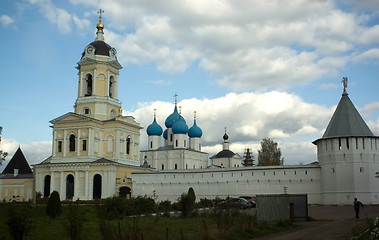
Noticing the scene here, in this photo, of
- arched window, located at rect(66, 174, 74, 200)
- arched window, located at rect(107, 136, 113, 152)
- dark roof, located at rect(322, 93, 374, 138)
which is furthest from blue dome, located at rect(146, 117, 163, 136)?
dark roof, located at rect(322, 93, 374, 138)

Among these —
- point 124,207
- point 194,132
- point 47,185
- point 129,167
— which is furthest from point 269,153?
point 124,207

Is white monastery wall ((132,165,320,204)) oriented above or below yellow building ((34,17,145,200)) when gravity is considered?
below

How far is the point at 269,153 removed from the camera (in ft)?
185

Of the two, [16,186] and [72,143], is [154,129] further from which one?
[16,186]

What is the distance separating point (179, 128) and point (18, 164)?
20552 mm

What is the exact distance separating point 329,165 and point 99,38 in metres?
28.4

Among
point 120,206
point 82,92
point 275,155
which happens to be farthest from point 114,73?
point 120,206

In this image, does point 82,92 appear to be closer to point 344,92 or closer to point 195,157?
point 195,157

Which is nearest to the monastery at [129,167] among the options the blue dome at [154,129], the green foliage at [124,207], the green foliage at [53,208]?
the green foliage at [53,208]

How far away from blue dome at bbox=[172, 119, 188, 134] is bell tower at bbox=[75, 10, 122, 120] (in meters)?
13.5

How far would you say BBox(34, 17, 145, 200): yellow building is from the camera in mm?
42531

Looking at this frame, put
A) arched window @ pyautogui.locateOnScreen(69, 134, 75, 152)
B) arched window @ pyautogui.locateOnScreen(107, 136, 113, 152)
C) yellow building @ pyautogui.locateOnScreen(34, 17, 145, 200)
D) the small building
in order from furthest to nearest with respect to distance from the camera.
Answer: the small building → arched window @ pyautogui.locateOnScreen(107, 136, 113, 152) → arched window @ pyautogui.locateOnScreen(69, 134, 75, 152) → yellow building @ pyautogui.locateOnScreen(34, 17, 145, 200)

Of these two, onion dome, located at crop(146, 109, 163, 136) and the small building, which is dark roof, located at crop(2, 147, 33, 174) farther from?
the small building

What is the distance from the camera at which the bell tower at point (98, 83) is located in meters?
45.4
